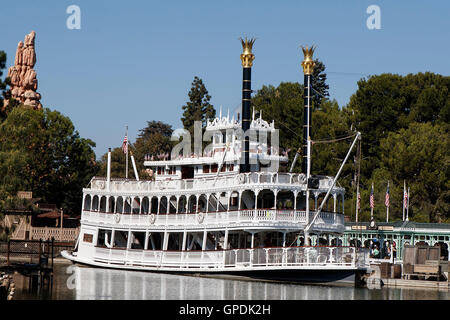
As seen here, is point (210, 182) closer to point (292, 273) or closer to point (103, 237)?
point (292, 273)

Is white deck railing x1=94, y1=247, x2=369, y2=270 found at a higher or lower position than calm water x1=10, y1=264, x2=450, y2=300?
higher

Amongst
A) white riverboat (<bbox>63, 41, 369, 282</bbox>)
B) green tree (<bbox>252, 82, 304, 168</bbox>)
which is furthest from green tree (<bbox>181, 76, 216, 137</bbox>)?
white riverboat (<bbox>63, 41, 369, 282</bbox>)

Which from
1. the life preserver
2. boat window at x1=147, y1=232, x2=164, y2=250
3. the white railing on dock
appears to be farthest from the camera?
the white railing on dock

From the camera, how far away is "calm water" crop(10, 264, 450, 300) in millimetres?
37500

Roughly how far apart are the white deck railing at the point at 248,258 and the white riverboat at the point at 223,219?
52 mm

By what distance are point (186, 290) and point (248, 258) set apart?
619 cm

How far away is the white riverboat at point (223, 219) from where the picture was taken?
44.4 m

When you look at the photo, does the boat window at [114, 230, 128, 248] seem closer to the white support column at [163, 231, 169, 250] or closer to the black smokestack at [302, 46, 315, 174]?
the white support column at [163, 231, 169, 250]

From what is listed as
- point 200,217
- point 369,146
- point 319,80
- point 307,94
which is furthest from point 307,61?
point 319,80

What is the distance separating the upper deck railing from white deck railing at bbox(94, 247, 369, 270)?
141 inches

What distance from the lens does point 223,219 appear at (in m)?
46.9

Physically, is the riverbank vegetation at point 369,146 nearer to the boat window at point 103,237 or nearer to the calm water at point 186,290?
the boat window at point 103,237
